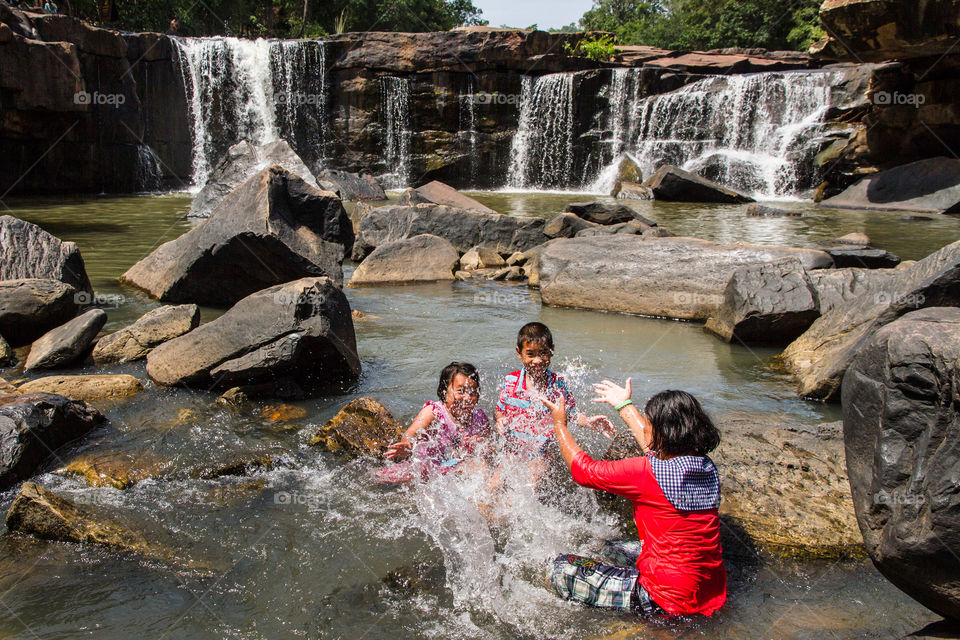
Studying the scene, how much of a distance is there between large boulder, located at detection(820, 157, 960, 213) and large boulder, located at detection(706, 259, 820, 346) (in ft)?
38.4

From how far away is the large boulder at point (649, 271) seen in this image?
7465 mm

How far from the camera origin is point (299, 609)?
2.92 m

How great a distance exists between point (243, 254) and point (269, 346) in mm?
2507

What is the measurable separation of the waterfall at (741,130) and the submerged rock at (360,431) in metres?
17.4

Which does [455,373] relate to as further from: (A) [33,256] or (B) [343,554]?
(A) [33,256]

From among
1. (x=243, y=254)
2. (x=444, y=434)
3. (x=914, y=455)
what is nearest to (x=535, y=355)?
(x=444, y=434)

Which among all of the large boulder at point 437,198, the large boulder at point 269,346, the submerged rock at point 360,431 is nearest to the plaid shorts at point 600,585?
the submerged rock at point 360,431

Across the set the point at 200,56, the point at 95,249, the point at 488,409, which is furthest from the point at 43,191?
the point at 488,409

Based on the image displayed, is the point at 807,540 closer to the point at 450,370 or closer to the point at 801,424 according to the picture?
the point at 801,424

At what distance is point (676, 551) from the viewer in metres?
2.71

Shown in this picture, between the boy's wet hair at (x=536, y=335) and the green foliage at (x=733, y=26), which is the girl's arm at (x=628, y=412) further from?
the green foliage at (x=733, y=26)

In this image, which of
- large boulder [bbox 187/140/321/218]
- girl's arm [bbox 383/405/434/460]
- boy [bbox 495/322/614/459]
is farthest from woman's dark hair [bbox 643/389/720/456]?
large boulder [bbox 187/140/321/218]

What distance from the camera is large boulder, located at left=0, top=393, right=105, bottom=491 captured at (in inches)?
153

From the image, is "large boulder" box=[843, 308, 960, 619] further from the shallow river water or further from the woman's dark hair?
the shallow river water
